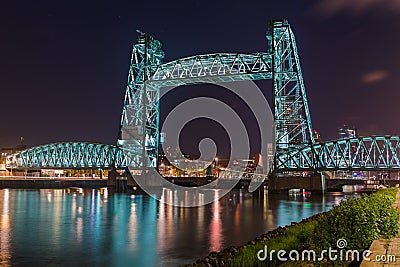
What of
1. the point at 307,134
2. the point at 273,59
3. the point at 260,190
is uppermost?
the point at 273,59

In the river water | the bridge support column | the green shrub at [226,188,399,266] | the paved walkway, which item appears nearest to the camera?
the paved walkway

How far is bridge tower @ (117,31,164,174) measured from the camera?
2625 inches

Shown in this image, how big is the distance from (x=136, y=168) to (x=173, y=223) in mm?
45709

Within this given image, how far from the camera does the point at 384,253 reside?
26.7 feet

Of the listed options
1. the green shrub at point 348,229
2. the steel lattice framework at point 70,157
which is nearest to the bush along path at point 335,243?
the green shrub at point 348,229

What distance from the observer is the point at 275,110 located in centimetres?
6019

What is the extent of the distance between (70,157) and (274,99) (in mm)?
53356

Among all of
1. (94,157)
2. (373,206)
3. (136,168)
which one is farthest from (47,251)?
(94,157)

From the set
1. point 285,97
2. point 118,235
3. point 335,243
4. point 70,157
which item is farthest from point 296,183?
point 335,243

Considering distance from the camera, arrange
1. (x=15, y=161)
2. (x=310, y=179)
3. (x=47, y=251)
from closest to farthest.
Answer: (x=47, y=251) → (x=310, y=179) → (x=15, y=161)

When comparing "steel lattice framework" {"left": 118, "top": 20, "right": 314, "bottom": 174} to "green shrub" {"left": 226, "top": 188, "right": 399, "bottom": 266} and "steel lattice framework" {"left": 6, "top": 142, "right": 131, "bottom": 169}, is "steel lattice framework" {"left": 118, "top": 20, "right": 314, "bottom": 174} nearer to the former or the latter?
"steel lattice framework" {"left": 6, "top": 142, "right": 131, "bottom": 169}

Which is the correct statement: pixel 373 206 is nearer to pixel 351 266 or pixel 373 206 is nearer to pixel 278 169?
pixel 351 266

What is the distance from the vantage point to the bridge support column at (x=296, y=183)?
61259 mm

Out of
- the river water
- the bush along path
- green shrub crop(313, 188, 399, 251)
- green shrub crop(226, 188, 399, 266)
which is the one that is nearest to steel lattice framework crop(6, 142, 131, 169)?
the river water
